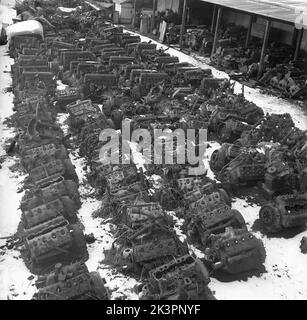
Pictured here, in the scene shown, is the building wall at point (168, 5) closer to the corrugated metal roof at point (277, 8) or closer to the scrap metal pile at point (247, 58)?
the scrap metal pile at point (247, 58)

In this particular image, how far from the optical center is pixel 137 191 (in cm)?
1113

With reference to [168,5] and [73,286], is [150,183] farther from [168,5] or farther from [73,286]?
[168,5]

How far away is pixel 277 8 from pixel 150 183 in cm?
1751

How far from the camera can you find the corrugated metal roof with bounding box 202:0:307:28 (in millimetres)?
21844

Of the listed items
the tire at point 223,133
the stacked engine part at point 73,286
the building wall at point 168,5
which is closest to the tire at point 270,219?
the stacked engine part at point 73,286

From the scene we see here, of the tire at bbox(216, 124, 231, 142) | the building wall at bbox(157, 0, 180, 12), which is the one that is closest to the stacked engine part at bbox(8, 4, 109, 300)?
the tire at bbox(216, 124, 231, 142)

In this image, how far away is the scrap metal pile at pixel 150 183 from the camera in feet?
29.2

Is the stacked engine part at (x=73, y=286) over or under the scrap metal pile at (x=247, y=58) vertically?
under

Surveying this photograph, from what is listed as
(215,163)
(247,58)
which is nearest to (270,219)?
(215,163)

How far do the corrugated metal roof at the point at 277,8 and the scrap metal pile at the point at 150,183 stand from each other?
530 cm

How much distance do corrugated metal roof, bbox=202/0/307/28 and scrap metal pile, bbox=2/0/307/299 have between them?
530 centimetres

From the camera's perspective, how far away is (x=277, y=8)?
24.9 m

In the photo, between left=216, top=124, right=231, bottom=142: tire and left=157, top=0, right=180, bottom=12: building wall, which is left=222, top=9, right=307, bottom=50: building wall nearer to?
left=157, top=0, right=180, bottom=12: building wall

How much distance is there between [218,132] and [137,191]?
6.03m
